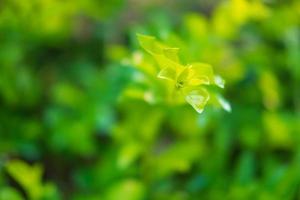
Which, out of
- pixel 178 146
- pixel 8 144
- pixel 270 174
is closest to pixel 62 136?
pixel 8 144

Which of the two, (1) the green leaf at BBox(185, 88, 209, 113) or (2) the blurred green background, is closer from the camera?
(1) the green leaf at BBox(185, 88, 209, 113)

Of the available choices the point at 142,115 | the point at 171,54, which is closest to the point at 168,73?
the point at 171,54

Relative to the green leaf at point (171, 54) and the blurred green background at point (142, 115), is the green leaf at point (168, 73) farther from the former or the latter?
the blurred green background at point (142, 115)

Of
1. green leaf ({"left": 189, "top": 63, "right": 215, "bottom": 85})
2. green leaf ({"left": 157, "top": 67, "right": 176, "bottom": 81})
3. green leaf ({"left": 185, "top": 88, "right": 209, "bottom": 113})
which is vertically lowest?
green leaf ({"left": 185, "top": 88, "right": 209, "bottom": 113})

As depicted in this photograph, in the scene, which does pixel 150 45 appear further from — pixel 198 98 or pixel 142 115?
pixel 142 115

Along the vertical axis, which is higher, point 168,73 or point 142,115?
point 142,115

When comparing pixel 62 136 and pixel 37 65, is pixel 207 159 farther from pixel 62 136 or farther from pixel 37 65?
pixel 37 65

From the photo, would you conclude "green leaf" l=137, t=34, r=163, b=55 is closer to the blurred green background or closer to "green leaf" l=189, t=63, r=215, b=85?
"green leaf" l=189, t=63, r=215, b=85

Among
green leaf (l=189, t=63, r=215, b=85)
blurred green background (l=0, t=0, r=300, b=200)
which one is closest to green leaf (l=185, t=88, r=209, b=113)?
green leaf (l=189, t=63, r=215, b=85)
